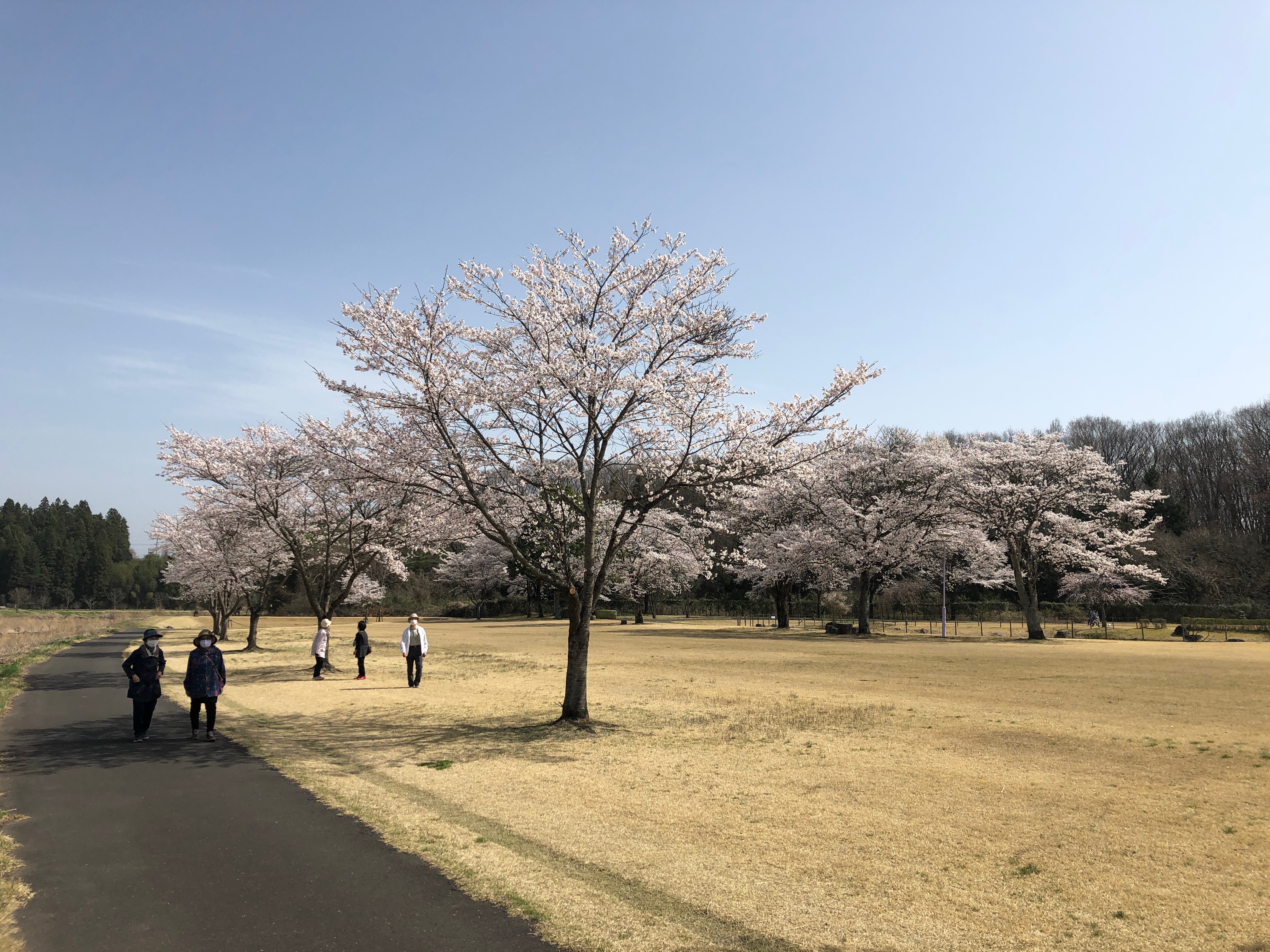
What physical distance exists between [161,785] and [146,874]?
10.9ft

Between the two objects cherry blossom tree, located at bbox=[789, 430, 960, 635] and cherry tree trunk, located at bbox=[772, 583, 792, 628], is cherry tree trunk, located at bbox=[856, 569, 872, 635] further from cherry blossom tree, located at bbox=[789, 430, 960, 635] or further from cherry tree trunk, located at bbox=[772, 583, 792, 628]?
cherry tree trunk, located at bbox=[772, 583, 792, 628]

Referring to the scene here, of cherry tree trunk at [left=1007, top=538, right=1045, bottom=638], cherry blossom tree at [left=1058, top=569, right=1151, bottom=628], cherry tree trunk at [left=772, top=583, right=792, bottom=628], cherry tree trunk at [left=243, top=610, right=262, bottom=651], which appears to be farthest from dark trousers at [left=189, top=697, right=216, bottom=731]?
cherry blossom tree at [left=1058, top=569, right=1151, bottom=628]

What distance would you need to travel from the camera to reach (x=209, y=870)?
229 inches

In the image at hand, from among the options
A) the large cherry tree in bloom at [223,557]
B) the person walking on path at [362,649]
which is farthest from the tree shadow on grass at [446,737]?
the large cherry tree in bloom at [223,557]

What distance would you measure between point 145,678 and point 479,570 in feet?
186

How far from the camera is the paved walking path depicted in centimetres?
465

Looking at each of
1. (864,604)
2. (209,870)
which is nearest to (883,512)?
(864,604)

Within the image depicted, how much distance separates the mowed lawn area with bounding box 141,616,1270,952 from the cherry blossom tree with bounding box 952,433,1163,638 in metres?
22.1

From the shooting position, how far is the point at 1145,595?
158 feet

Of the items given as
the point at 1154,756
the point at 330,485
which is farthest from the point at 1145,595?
the point at 330,485

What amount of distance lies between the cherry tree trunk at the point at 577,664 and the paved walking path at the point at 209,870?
5138mm

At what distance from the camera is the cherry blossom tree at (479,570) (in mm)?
64438

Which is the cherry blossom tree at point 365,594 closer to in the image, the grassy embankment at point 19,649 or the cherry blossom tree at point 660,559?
the grassy embankment at point 19,649

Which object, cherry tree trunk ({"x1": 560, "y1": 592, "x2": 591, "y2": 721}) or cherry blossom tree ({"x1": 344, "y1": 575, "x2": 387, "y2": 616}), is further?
cherry blossom tree ({"x1": 344, "y1": 575, "x2": 387, "y2": 616})
